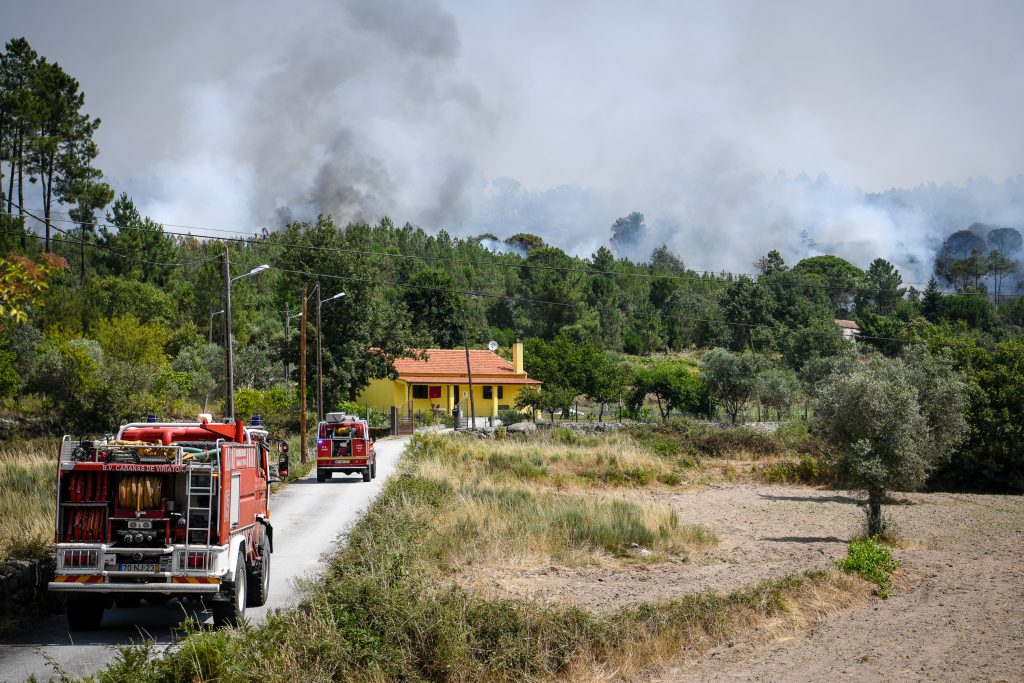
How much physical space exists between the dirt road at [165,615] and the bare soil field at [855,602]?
10.7 ft

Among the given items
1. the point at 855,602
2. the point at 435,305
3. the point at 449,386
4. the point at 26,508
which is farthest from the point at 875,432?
the point at 435,305

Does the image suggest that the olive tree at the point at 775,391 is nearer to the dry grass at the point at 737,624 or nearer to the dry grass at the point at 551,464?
the dry grass at the point at 551,464

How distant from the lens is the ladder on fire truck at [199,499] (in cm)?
1056

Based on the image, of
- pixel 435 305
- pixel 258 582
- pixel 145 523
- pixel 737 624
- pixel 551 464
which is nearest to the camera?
pixel 145 523

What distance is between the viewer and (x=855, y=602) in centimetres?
1625

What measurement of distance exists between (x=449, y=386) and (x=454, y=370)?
4.72 feet

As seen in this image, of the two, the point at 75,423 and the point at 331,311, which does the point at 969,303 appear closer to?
the point at 331,311

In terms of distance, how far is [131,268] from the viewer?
77750mm

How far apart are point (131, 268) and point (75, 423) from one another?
120 ft

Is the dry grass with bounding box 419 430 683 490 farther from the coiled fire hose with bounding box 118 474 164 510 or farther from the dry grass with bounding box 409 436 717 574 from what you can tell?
the coiled fire hose with bounding box 118 474 164 510

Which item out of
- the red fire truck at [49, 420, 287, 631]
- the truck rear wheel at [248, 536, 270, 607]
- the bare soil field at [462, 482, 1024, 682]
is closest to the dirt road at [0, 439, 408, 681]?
the truck rear wheel at [248, 536, 270, 607]

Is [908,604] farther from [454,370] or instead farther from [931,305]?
[931,305]

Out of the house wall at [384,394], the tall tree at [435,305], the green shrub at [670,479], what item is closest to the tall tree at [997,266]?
the tall tree at [435,305]

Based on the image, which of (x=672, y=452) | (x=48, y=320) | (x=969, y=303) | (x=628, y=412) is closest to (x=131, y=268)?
(x=48, y=320)
